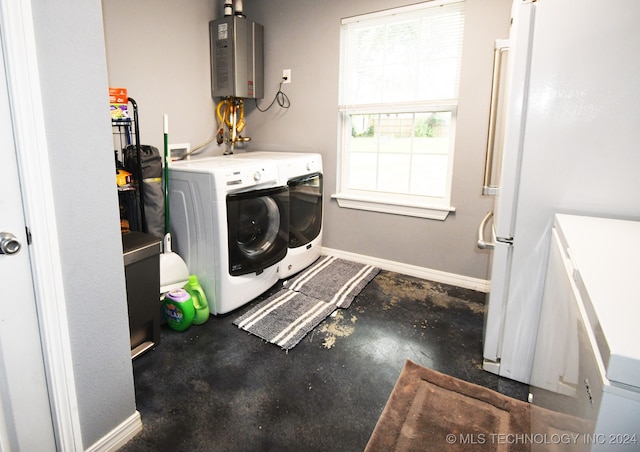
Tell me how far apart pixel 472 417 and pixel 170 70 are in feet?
9.84

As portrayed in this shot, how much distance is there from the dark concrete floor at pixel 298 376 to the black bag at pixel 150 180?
2.25 ft

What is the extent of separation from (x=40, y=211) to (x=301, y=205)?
1.99 meters

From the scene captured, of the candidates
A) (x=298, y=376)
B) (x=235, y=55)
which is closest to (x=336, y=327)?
(x=298, y=376)

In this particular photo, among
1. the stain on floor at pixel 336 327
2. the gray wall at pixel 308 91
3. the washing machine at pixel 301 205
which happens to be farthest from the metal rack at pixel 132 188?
the stain on floor at pixel 336 327

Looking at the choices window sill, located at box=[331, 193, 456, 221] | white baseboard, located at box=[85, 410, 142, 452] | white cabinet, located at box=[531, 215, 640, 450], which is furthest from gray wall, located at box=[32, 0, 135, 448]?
window sill, located at box=[331, 193, 456, 221]

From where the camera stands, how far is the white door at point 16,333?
1.02m

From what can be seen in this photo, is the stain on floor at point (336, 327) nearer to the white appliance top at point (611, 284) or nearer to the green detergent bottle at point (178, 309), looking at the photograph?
the green detergent bottle at point (178, 309)

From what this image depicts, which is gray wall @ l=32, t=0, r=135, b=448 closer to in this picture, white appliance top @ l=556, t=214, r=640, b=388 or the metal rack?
the metal rack

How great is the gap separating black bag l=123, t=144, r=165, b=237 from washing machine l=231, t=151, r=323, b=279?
722 millimetres

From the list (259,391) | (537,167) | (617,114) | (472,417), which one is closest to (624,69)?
(617,114)

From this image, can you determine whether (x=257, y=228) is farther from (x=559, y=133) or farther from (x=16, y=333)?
(x=559, y=133)

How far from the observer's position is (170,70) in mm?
2852

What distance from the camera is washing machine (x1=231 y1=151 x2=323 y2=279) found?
9.03 ft

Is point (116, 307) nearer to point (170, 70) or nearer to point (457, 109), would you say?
point (170, 70)
